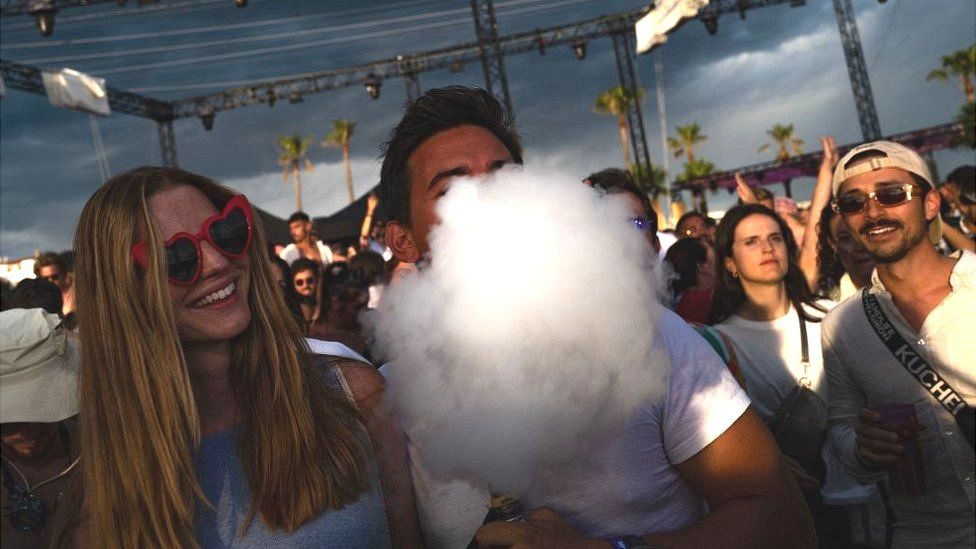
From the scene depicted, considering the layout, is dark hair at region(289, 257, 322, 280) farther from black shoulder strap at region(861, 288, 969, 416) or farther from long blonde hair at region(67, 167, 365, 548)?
A: black shoulder strap at region(861, 288, 969, 416)

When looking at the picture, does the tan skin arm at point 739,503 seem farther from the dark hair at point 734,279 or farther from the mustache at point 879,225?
the dark hair at point 734,279

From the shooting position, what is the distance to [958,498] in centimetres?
269

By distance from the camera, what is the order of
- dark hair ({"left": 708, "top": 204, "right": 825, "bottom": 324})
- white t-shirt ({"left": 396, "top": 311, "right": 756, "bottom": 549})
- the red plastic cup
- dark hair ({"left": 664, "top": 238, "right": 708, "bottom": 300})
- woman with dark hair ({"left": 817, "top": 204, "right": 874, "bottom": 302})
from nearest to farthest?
white t-shirt ({"left": 396, "top": 311, "right": 756, "bottom": 549}) → the red plastic cup → dark hair ({"left": 708, "top": 204, "right": 825, "bottom": 324}) → woman with dark hair ({"left": 817, "top": 204, "right": 874, "bottom": 302}) → dark hair ({"left": 664, "top": 238, "right": 708, "bottom": 300})

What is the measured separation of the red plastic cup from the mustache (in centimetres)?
84

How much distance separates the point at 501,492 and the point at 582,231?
0.59 metres

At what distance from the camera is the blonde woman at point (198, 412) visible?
5.98ft

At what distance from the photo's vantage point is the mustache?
2.95 m

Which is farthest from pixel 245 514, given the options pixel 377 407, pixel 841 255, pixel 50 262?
pixel 50 262

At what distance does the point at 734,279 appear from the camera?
14.2ft

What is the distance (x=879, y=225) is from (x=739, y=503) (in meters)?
1.92

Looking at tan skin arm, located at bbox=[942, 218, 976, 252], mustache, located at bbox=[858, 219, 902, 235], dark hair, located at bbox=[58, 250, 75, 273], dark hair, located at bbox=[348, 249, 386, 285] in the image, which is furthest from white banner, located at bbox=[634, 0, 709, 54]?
mustache, located at bbox=[858, 219, 902, 235]

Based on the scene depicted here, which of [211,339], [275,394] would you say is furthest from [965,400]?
[211,339]

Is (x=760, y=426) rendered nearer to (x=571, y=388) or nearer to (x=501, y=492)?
(x=571, y=388)

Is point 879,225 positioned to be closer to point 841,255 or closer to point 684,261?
point 684,261
